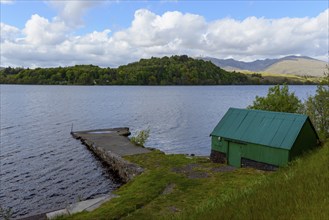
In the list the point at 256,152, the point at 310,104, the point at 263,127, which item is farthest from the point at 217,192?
the point at 310,104

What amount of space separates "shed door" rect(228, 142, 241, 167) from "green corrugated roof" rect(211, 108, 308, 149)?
0.91 meters

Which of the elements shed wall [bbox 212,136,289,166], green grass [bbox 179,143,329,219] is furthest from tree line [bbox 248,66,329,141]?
green grass [bbox 179,143,329,219]

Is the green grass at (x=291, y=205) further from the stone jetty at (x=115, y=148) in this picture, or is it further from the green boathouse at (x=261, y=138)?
the stone jetty at (x=115, y=148)

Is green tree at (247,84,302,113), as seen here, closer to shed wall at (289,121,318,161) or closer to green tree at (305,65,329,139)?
green tree at (305,65,329,139)

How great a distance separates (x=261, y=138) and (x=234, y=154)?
3.64m

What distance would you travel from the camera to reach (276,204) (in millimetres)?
10141

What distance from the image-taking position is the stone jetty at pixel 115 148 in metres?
34.1

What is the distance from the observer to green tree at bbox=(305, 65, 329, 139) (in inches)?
1615

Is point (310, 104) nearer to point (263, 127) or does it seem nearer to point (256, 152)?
point (263, 127)

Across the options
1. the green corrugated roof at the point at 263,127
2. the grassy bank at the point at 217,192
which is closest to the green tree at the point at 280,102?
the green corrugated roof at the point at 263,127

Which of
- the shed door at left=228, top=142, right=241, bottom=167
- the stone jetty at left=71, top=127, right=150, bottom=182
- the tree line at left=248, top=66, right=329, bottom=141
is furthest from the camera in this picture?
the tree line at left=248, top=66, right=329, bottom=141

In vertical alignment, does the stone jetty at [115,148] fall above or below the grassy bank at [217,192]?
below

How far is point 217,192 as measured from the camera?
21.9 meters

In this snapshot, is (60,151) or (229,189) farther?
(60,151)
